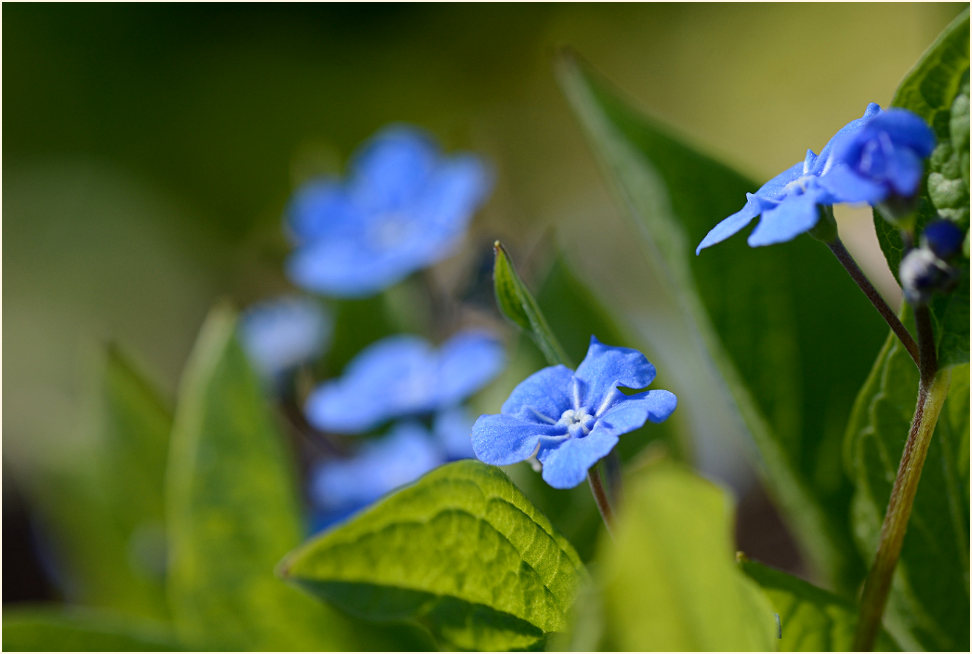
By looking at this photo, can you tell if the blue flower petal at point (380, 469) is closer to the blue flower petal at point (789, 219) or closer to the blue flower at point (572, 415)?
the blue flower at point (572, 415)

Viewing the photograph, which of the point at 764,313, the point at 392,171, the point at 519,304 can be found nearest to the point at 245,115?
the point at 392,171

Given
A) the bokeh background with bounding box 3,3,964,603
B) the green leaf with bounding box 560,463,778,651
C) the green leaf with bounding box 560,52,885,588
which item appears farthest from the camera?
the bokeh background with bounding box 3,3,964,603

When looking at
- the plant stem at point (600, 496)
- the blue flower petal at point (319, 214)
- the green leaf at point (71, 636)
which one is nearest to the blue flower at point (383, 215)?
the blue flower petal at point (319, 214)

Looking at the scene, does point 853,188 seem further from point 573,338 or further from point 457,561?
point 573,338

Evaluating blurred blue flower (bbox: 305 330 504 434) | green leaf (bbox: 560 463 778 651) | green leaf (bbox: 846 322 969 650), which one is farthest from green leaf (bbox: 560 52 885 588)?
green leaf (bbox: 560 463 778 651)

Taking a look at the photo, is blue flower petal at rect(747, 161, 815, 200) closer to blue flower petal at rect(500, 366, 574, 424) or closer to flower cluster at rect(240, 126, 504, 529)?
blue flower petal at rect(500, 366, 574, 424)

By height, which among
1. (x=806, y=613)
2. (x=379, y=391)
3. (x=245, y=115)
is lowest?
(x=806, y=613)
